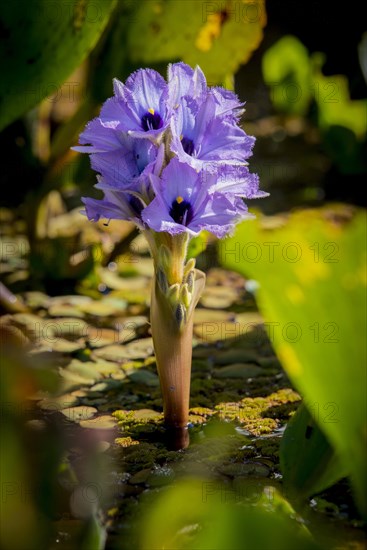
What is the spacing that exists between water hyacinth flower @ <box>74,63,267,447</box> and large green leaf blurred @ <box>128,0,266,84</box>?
19.0 inches

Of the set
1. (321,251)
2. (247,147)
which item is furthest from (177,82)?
(321,251)

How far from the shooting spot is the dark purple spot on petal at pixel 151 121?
0.86m

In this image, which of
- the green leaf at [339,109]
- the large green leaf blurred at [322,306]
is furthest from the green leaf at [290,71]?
the large green leaf blurred at [322,306]

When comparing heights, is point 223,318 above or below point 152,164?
below

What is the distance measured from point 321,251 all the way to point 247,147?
0.31 m

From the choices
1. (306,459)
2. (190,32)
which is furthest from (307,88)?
(306,459)

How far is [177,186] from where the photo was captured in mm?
836

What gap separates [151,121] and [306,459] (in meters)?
0.37

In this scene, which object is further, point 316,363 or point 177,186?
point 177,186

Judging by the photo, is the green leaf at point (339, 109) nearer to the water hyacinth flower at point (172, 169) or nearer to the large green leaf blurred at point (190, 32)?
the large green leaf blurred at point (190, 32)

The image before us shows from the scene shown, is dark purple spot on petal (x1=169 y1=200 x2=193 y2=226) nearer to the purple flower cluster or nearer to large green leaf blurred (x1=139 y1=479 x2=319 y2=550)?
the purple flower cluster

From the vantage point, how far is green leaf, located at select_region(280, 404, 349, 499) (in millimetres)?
732

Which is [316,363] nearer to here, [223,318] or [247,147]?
[247,147]

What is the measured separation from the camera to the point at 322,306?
58cm
